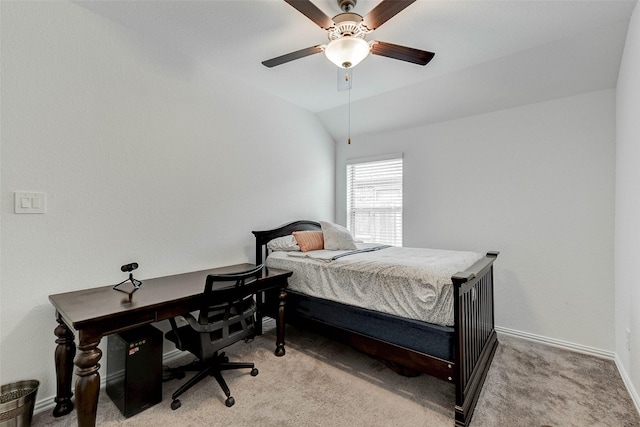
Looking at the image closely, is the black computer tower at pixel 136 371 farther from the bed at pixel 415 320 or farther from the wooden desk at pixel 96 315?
the bed at pixel 415 320

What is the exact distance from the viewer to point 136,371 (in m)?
1.80

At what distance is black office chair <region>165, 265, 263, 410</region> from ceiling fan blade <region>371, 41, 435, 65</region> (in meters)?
1.70

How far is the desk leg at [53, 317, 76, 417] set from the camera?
71.0 inches

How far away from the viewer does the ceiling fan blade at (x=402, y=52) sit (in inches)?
71.8

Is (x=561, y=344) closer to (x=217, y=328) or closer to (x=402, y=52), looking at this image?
(x=402, y=52)

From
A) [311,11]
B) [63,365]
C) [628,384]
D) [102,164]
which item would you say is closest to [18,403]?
[63,365]

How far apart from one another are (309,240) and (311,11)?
6.84 feet

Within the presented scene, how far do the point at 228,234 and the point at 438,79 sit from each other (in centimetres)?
267

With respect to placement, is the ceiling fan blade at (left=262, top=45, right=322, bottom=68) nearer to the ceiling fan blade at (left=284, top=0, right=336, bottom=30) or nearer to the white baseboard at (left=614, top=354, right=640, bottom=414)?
the ceiling fan blade at (left=284, top=0, right=336, bottom=30)

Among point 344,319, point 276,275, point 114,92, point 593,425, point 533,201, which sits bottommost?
point 593,425

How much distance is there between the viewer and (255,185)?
320cm

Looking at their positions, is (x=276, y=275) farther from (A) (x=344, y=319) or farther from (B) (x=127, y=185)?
(B) (x=127, y=185)

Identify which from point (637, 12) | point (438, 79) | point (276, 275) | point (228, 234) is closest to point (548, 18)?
point (637, 12)

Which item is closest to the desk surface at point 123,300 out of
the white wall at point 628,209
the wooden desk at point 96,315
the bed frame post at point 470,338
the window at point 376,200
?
the wooden desk at point 96,315
